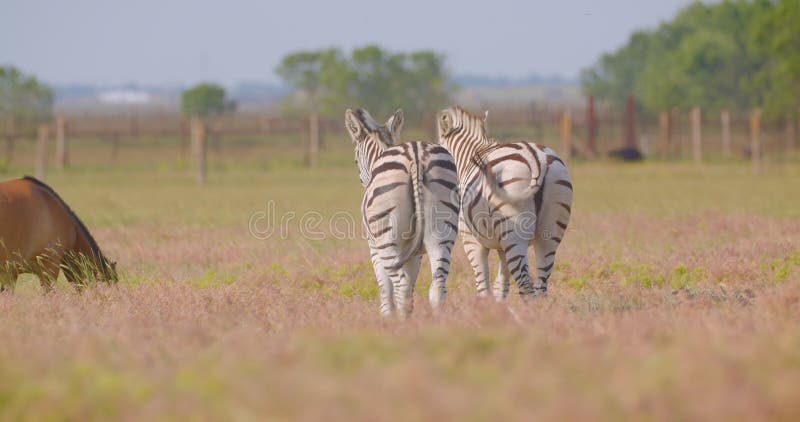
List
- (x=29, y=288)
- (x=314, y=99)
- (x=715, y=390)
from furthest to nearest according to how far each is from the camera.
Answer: (x=314, y=99), (x=29, y=288), (x=715, y=390)

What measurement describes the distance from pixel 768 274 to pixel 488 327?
18.1ft

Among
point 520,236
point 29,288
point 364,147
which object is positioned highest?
point 364,147

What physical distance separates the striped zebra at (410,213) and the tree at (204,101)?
8070 centimetres

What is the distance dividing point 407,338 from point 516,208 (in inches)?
108

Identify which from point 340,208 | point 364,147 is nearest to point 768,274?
point 364,147

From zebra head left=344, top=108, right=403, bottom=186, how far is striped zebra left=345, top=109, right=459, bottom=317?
830 mm

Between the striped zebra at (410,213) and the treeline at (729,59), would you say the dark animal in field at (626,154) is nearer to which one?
the treeline at (729,59)

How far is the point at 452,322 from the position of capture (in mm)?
6480

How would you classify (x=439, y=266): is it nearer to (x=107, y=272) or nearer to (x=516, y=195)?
(x=516, y=195)

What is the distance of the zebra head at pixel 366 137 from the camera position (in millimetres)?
8680

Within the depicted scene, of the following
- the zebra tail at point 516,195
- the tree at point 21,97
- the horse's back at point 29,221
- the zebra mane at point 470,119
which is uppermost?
the tree at point 21,97

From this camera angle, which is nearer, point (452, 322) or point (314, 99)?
point (452, 322)

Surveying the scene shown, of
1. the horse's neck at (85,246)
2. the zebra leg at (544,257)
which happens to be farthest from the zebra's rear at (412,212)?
the horse's neck at (85,246)

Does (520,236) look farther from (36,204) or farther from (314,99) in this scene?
(314,99)
